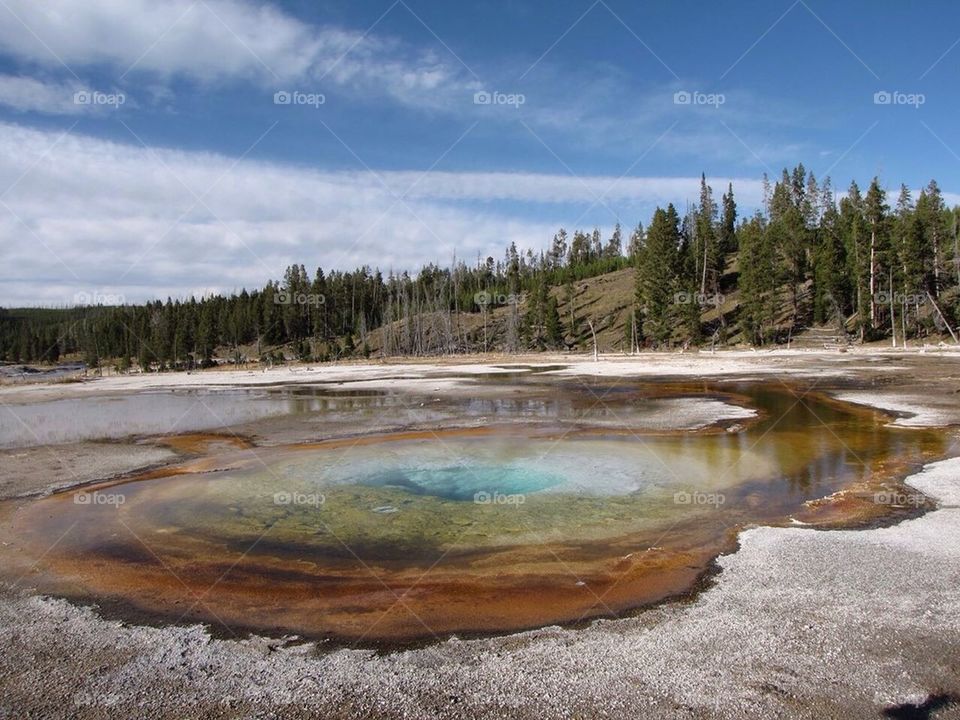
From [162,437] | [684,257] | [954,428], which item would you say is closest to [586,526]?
[954,428]

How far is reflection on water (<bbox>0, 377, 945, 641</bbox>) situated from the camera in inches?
287

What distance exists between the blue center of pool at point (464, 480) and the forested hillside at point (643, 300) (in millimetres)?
57364

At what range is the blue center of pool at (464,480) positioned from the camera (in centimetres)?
1251

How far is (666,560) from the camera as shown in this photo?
27.1 ft

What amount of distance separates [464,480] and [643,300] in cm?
7386

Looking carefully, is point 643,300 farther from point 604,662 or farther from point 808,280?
point 604,662

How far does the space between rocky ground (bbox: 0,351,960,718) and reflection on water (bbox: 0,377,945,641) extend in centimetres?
59

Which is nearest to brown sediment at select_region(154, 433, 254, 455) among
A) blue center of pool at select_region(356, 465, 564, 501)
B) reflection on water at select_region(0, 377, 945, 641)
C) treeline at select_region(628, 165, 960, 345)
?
reflection on water at select_region(0, 377, 945, 641)

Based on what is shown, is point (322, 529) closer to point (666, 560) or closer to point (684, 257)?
point (666, 560)

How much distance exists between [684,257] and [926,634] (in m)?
83.4

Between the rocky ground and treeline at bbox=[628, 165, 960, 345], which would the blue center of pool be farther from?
treeline at bbox=[628, 165, 960, 345]

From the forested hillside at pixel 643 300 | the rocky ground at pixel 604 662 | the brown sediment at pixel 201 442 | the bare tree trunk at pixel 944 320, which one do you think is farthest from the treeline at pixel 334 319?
the rocky ground at pixel 604 662

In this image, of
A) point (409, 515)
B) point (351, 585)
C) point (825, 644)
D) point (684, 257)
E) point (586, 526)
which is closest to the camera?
point (825, 644)

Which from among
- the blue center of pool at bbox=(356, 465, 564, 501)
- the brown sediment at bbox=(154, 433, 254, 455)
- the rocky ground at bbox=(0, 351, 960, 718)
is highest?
the brown sediment at bbox=(154, 433, 254, 455)
